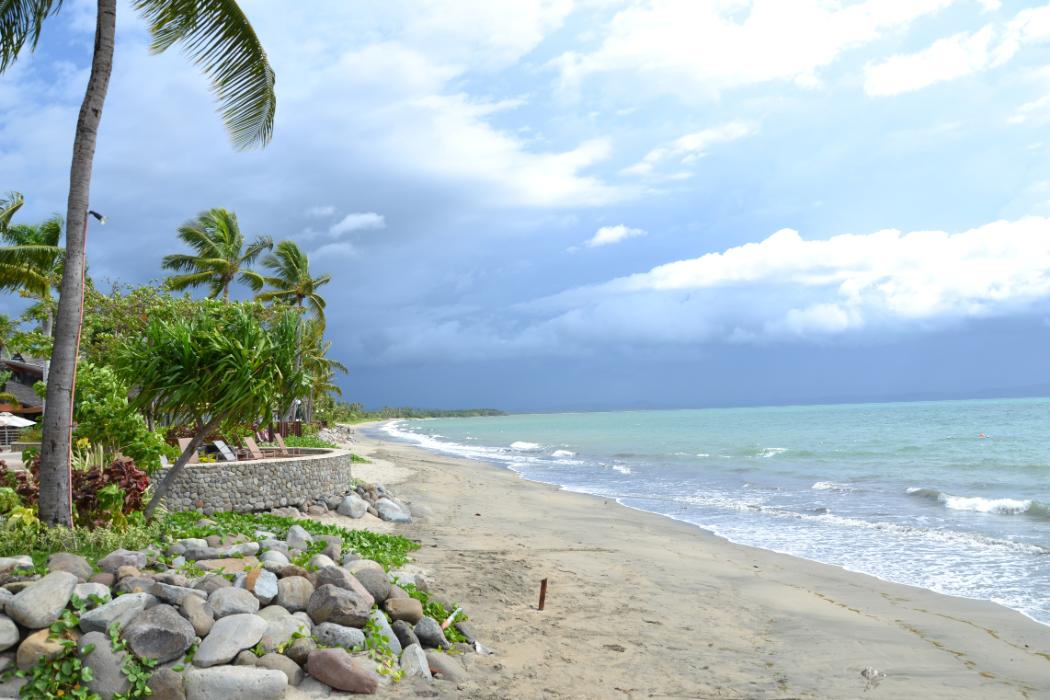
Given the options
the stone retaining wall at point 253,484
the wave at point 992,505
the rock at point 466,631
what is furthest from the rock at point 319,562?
the wave at point 992,505

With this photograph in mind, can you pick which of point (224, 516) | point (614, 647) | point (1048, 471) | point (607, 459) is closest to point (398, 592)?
point (614, 647)

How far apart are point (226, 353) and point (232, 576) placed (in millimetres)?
4175

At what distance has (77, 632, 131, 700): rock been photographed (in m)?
5.70

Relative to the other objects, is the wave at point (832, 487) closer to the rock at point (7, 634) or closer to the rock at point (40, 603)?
the rock at point (40, 603)

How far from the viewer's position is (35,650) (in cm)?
579

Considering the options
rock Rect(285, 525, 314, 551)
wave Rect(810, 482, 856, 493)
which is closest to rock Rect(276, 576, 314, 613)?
rock Rect(285, 525, 314, 551)

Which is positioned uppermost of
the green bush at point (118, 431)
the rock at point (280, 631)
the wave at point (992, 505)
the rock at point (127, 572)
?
the green bush at point (118, 431)

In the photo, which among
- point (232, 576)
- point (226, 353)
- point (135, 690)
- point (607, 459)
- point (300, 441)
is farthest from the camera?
point (607, 459)

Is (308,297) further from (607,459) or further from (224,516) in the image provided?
(224,516)

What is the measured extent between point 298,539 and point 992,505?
58.1ft

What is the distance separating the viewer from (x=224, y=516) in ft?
41.0

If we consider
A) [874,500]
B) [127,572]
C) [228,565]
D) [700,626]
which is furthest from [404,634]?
[874,500]

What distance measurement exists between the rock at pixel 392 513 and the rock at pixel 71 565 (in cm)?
811

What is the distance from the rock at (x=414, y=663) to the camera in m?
6.46
